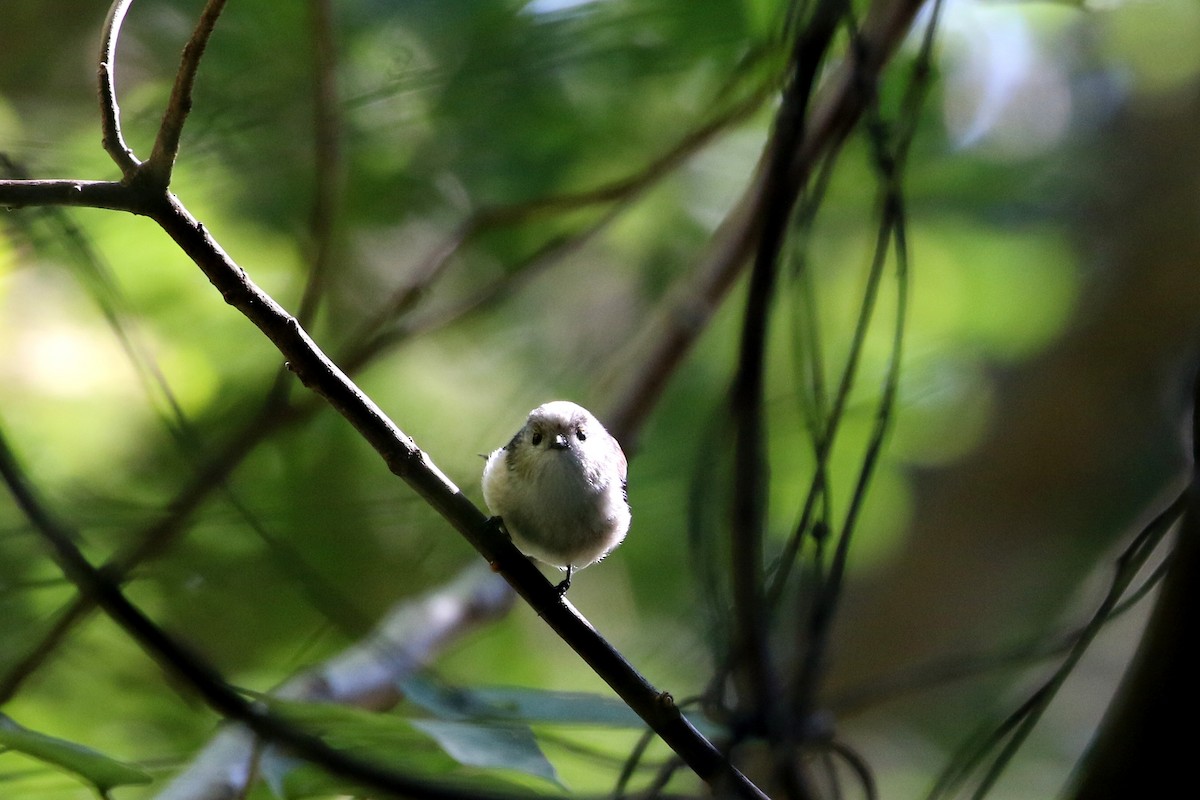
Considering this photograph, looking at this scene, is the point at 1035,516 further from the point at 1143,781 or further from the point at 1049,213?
the point at 1143,781

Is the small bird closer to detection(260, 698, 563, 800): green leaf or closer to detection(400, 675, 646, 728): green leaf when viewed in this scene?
detection(400, 675, 646, 728): green leaf

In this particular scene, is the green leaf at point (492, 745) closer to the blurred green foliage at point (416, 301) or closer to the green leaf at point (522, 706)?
the green leaf at point (522, 706)

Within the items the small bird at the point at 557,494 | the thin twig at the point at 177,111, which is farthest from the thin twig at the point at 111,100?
the small bird at the point at 557,494

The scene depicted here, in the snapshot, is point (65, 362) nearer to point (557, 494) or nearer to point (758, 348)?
point (557, 494)

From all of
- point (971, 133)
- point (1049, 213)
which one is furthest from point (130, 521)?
point (1049, 213)

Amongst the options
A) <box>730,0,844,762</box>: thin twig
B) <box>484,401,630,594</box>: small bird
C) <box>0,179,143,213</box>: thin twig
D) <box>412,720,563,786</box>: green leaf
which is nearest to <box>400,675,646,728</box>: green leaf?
<box>412,720,563,786</box>: green leaf

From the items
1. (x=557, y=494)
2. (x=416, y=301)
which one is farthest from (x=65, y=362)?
(x=557, y=494)

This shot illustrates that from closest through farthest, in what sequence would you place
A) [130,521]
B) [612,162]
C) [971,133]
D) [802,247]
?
[802,247] → [130,521] → [612,162] → [971,133]
